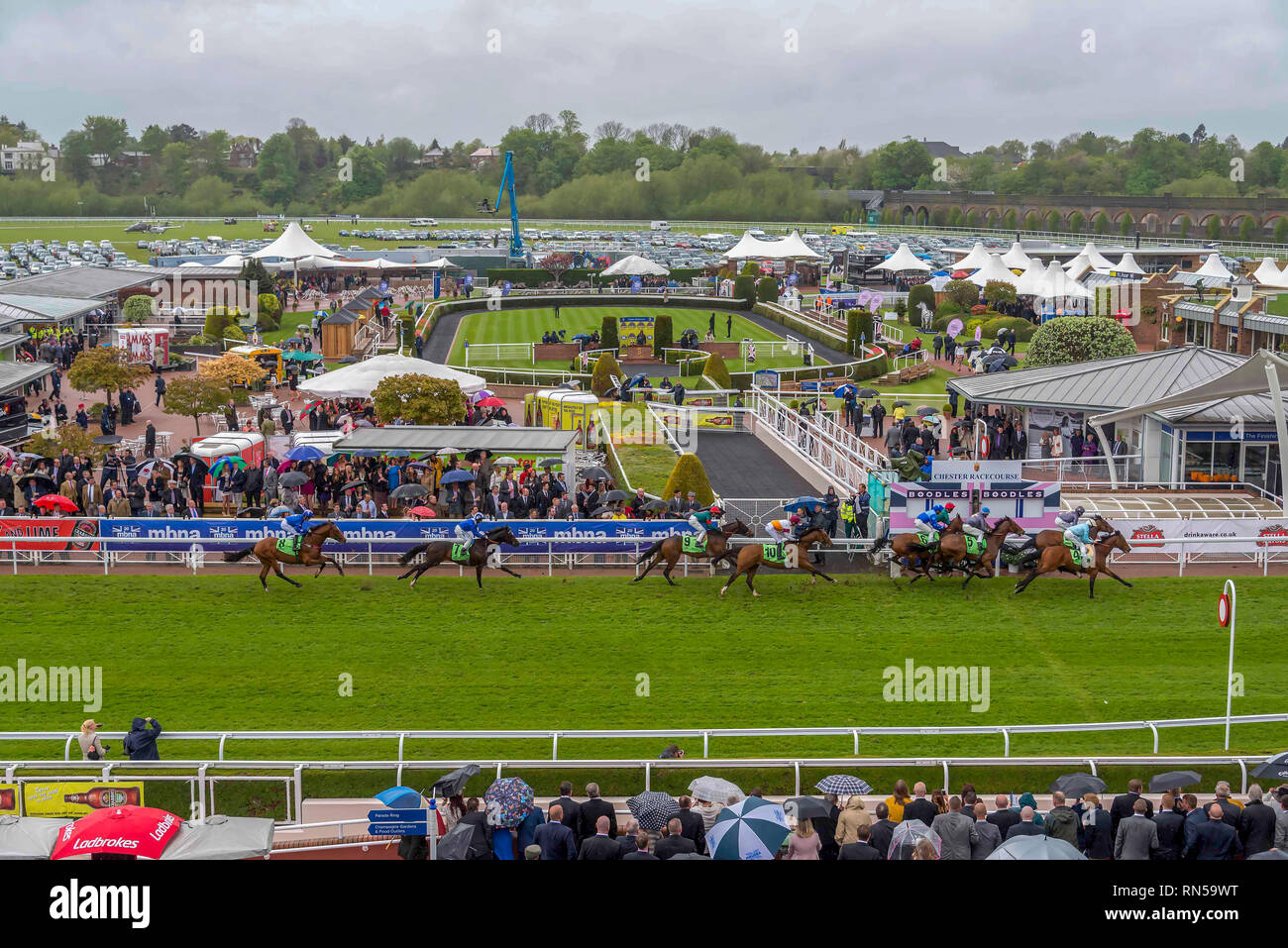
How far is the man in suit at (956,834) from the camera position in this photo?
29.4 ft

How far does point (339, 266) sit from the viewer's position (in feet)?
198

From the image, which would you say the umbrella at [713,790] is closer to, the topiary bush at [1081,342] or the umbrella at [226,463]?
the umbrella at [226,463]

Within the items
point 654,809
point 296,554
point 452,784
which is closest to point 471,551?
point 296,554

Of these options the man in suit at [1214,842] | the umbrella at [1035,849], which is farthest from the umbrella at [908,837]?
the man in suit at [1214,842]

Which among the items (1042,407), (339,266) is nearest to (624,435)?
(1042,407)

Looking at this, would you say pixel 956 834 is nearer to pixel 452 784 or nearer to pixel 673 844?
pixel 673 844

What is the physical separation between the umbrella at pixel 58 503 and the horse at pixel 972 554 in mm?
12543

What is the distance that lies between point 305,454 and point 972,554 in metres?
10.9

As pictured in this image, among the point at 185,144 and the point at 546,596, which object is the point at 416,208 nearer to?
the point at 185,144

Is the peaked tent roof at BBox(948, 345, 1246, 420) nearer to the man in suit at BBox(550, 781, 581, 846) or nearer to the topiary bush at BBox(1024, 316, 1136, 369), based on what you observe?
the topiary bush at BBox(1024, 316, 1136, 369)

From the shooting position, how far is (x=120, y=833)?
8469mm

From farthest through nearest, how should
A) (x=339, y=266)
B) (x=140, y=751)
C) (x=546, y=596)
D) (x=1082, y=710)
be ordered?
(x=339, y=266), (x=546, y=596), (x=1082, y=710), (x=140, y=751)
